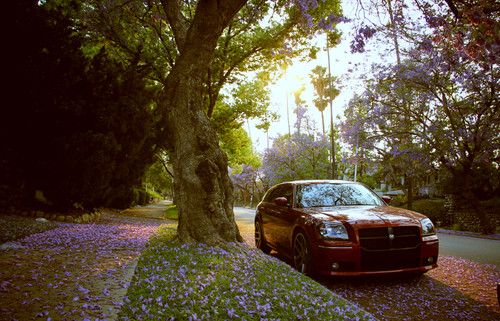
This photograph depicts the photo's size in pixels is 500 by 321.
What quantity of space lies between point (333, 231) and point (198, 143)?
3074mm

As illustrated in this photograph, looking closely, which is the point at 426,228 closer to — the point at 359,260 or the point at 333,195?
the point at 359,260

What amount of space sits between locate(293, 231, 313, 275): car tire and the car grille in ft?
3.02

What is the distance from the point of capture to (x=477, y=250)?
10961 millimetres

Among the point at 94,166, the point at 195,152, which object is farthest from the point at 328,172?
the point at 195,152

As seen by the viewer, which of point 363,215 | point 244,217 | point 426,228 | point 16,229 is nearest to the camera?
point 363,215

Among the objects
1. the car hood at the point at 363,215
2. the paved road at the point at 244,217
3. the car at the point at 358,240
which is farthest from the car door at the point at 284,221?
the paved road at the point at 244,217

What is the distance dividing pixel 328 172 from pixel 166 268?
33.7 m

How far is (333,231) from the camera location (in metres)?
6.17

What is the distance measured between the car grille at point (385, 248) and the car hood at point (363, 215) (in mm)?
162

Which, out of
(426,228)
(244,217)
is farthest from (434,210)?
(426,228)

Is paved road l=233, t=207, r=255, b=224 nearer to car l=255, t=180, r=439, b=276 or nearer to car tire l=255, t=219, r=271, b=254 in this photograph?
car tire l=255, t=219, r=271, b=254

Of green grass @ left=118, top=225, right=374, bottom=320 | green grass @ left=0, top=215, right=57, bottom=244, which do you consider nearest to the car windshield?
green grass @ left=118, top=225, right=374, bottom=320

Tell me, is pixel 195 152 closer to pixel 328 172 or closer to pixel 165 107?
pixel 165 107

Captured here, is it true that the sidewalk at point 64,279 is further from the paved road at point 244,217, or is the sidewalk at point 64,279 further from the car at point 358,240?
the paved road at point 244,217
